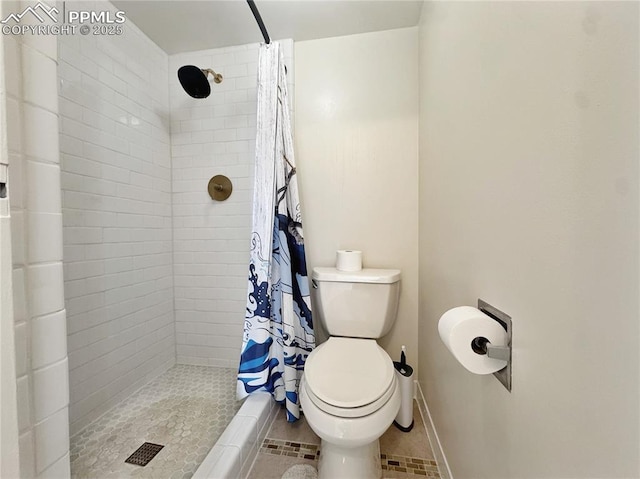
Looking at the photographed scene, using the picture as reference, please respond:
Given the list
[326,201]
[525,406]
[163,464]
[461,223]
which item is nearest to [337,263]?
[326,201]

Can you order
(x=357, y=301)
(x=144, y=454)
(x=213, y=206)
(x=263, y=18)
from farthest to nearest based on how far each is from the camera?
(x=213, y=206) < (x=263, y=18) < (x=357, y=301) < (x=144, y=454)

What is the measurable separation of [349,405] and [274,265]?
741 millimetres

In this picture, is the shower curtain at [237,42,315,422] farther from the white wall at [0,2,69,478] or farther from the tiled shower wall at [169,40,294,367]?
the white wall at [0,2,69,478]

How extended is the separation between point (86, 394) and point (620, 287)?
187cm

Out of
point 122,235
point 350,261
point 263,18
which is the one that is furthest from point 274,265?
point 263,18

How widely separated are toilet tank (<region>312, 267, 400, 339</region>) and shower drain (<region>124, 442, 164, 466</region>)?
0.89m

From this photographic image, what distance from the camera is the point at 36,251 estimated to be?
18.3 inches

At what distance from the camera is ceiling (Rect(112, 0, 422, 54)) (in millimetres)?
1365

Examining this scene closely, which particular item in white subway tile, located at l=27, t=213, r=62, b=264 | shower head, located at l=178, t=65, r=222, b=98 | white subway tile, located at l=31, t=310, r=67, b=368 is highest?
shower head, located at l=178, t=65, r=222, b=98

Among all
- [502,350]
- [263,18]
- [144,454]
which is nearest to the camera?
[502,350]

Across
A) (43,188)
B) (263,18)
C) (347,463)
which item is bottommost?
(347,463)

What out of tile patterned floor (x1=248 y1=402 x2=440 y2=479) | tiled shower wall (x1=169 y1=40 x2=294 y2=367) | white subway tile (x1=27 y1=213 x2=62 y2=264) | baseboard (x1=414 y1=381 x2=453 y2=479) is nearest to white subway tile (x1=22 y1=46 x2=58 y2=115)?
white subway tile (x1=27 y1=213 x2=62 y2=264)

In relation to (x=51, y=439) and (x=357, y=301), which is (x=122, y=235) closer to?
(x=51, y=439)

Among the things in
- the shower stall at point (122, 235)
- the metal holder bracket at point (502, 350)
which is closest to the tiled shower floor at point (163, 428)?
the shower stall at point (122, 235)
